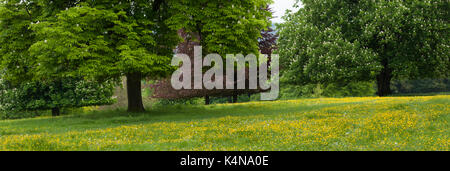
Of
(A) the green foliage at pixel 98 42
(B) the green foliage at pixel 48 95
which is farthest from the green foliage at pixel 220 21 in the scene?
(B) the green foliage at pixel 48 95

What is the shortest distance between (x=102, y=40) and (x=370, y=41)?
91.3 feet

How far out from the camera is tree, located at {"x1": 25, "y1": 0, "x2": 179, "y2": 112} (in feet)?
65.4

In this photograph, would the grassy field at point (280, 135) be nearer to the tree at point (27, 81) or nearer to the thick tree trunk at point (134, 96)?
the thick tree trunk at point (134, 96)

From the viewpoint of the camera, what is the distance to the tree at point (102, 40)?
65.4 feet

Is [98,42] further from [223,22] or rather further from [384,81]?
[384,81]

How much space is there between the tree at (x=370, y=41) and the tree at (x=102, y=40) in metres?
18.6

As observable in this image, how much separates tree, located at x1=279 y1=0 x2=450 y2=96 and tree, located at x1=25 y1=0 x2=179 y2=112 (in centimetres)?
1857

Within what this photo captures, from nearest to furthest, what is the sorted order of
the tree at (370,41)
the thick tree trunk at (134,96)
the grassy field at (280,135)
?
the grassy field at (280,135), the thick tree trunk at (134,96), the tree at (370,41)

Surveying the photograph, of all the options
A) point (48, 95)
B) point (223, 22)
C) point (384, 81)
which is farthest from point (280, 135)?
point (384, 81)

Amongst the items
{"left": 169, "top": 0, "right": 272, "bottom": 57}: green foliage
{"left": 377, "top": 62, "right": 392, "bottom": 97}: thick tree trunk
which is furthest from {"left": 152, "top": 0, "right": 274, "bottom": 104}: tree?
{"left": 377, "top": 62, "right": 392, "bottom": 97}: thick tree trunk

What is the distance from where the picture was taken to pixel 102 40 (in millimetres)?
20906

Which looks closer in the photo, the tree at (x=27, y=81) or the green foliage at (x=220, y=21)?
the green foliage at (x=220, y=21)

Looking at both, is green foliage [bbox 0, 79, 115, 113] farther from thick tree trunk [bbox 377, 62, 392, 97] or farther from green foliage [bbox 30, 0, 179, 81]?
thick tree trunk [bbox 377, 62, 392, 97]
